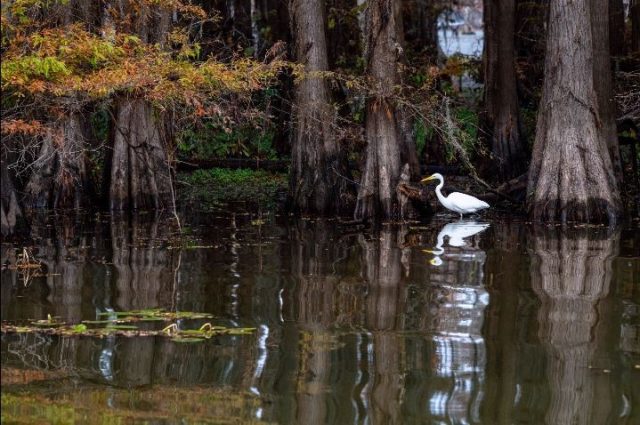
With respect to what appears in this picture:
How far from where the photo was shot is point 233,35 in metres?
30.7

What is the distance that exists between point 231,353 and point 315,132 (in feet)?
37.9

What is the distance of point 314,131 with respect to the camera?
2117 centimetres

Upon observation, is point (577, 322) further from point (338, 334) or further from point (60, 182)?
point (60, 182)

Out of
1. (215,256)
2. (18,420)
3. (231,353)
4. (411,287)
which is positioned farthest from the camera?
(215,256)

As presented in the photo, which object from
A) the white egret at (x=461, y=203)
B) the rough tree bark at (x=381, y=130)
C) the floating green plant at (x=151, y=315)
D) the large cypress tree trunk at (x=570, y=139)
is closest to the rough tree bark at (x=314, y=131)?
the rough tree bark at (x=381, y=130)

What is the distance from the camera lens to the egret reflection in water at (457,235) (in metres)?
16.1

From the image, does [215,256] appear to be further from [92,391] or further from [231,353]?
[92,391]

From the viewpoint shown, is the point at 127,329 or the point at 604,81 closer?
the point at 127,329

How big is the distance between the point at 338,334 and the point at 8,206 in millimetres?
5029

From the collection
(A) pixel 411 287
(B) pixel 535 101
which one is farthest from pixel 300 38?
(B) pixel 535 101

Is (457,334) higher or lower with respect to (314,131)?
lower

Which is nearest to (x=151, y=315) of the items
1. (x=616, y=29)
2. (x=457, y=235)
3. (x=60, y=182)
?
(x=457, y=235)

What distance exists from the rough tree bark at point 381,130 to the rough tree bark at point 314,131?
2.61 ft

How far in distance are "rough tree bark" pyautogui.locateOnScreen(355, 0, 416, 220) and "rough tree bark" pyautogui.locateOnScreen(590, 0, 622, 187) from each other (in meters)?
4.09
